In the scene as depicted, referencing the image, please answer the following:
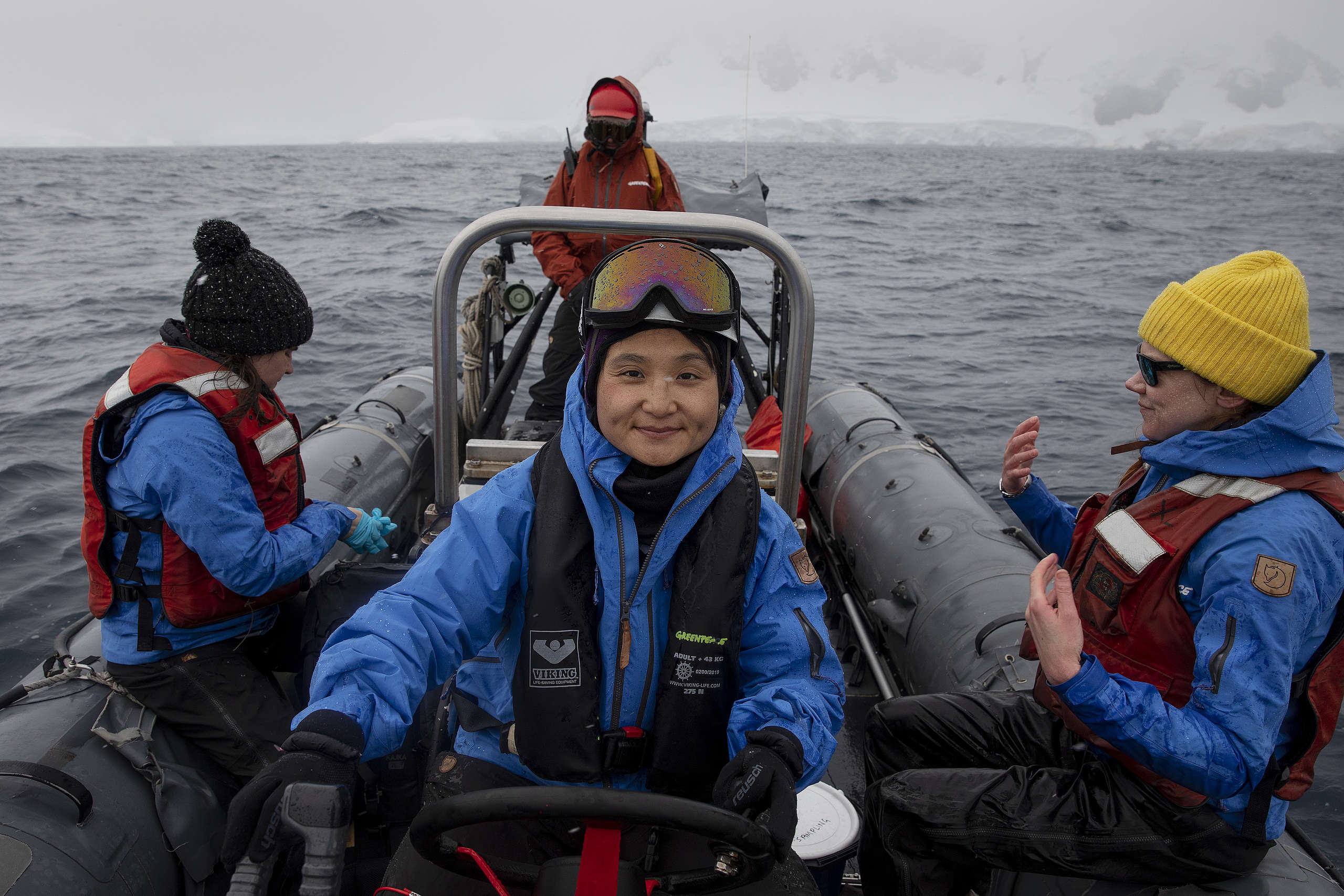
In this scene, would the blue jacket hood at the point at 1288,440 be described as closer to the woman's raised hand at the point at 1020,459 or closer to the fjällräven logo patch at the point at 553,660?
the woman's raised hand at the point at 1020,459

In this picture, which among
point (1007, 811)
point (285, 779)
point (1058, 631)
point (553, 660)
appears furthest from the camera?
point (1007, 811)

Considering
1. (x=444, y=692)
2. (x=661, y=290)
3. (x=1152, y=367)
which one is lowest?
(x=444, y=692)

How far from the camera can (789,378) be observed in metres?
2.70

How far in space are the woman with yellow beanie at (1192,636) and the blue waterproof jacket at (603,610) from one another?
54 cm

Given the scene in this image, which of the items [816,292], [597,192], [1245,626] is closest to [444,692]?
[1245,626]

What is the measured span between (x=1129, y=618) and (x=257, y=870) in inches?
71.0

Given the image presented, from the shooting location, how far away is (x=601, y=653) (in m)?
1.66

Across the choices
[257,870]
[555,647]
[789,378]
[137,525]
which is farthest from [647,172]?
[257,870]

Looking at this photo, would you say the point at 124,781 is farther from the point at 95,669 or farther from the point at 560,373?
the point at 560,373

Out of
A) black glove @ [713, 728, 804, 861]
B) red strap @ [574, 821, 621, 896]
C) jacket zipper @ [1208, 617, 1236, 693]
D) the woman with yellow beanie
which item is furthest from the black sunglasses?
red strap @ [574, 821, 621, 896]

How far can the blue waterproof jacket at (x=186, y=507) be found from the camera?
2.08 metres

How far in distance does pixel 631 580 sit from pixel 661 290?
1.86 ft

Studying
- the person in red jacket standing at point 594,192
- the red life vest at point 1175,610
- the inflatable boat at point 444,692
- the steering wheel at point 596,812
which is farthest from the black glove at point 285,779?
the person in red jacket standing at point 594,192

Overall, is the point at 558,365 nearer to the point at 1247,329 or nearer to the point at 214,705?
the point at 214,705
